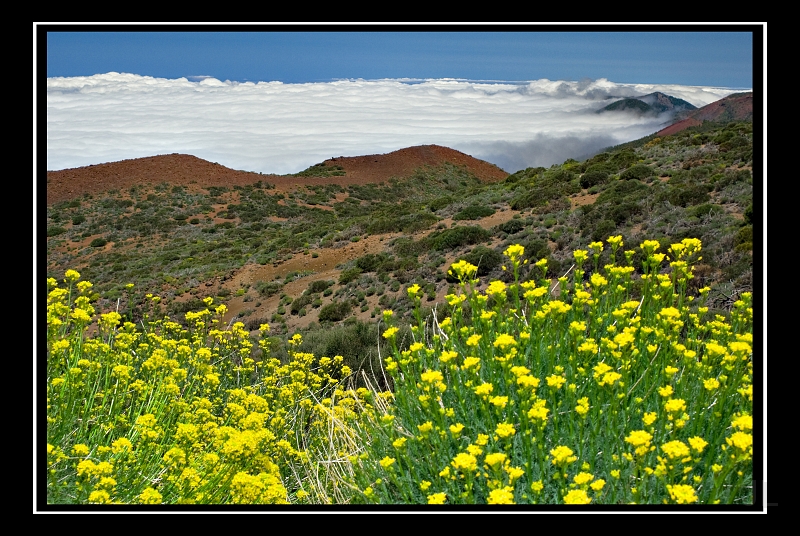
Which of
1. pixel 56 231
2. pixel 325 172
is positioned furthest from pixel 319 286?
pixel 325 172

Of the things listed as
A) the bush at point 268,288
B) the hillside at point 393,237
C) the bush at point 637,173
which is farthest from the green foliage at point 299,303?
the bush at point 637,173

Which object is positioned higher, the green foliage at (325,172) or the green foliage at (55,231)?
the green foliage at (325,172)

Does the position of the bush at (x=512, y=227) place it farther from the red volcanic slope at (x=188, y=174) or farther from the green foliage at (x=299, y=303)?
the red volcanic slope at (x=188, y=174)

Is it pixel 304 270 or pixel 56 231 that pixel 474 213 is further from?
pixel 56 231

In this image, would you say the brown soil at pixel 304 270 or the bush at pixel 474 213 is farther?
the bush at pixel 474 213

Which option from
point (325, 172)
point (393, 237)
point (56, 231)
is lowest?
point (393, 237)

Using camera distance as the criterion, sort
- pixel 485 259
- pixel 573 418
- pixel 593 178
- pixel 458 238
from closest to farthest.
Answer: pixel 573 418, pixel 485 259, pixel 458 238, pixel 593 178

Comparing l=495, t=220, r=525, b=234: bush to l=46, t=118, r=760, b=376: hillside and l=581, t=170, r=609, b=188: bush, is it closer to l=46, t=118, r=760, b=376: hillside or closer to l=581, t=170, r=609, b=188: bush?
l=46, t=118, r=760, b=376: hillside

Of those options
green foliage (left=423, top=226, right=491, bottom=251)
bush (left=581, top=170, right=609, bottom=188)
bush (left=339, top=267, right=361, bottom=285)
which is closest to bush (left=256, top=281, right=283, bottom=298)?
bush (left=339, top=267, right=361, bottom=285)
